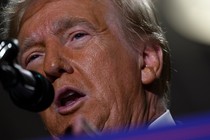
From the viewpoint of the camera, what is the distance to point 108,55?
1.98m

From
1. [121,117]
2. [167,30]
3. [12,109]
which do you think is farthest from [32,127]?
[121,117]

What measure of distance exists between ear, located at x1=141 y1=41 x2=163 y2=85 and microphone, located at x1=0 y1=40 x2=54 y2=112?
0.89m

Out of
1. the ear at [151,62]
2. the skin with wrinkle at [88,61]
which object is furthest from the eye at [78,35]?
the ear at [151,62]

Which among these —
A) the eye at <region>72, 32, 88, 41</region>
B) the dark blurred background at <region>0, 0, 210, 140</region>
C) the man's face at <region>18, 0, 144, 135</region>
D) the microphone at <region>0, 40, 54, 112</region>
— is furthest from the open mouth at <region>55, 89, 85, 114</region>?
the dark blurred background at <region>0, 0, 210, 140</region>

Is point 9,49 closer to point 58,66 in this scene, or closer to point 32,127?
point 58,66

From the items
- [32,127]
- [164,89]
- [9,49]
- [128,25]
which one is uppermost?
[9,49]

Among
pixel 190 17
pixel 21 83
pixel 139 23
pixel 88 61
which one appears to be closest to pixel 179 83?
pixel 190 17

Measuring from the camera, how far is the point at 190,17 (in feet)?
13.7

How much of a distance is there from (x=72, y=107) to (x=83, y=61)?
185 millimetres

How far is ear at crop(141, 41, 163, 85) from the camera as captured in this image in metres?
2.05

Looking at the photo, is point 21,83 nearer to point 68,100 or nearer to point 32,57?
point 68,100

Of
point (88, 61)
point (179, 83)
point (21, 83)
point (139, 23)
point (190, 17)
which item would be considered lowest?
point (179, 83)

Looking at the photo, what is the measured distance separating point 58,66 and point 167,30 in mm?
2325

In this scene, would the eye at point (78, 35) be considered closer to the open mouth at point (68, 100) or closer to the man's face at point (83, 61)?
the man's face at point (83, 61)
